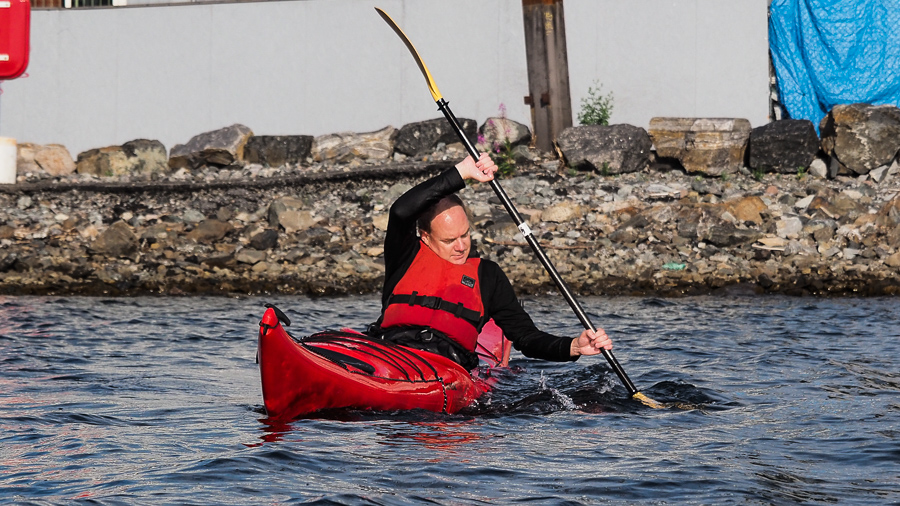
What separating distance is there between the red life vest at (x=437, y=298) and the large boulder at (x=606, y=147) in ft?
23.2

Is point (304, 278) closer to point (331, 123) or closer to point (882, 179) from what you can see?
point (331, 123)

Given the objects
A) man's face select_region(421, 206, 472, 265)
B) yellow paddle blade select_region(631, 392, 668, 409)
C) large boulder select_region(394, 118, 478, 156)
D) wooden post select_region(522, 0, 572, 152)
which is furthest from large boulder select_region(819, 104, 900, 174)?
man's face select_region(421, 206, 472, 265)

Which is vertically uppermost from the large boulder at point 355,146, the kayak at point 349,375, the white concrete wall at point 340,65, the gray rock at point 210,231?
the white concrete wall at point 340,65

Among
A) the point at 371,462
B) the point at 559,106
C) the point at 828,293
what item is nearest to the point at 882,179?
the point at 828,293

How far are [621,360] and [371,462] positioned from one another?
3.36 metres

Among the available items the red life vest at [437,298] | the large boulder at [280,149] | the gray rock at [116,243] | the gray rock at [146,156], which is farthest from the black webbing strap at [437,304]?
the gray rock at [146,156]

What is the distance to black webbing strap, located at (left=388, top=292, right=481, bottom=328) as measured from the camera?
5164 mm

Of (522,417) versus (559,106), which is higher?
(559,106)

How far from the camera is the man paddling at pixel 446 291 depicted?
16.9 feet

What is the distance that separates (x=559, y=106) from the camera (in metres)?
12.3

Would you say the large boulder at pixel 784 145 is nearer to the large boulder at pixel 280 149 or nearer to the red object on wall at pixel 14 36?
the large boulder at pixel 280 149

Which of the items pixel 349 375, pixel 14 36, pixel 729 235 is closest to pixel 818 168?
pixel 729 235

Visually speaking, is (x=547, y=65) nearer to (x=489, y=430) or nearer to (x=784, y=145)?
(x=784, y=145)

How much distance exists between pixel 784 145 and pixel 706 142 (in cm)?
87
